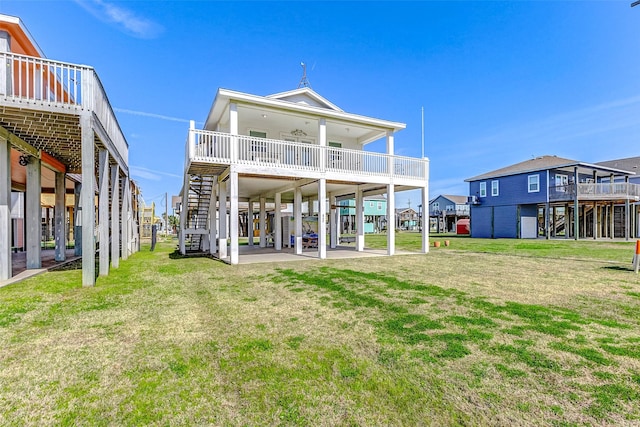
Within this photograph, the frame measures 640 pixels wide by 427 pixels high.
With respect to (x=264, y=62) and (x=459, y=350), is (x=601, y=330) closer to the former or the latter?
(x=459, y=350)

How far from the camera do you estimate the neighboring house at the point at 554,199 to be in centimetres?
2386

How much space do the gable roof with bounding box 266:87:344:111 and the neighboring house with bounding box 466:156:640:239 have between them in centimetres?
2124

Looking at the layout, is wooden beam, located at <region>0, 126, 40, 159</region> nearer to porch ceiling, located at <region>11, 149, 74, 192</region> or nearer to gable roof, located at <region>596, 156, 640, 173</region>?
porch ceiling, located at <region>11, 149, 74, 192</region>

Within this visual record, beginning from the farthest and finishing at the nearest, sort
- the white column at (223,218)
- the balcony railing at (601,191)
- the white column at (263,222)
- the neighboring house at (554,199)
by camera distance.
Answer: the neighboring house at (554,199) < the balcony railing at (601,191) < the white column at (263,222) < the white column at (223,218)

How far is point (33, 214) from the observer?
30.0ft

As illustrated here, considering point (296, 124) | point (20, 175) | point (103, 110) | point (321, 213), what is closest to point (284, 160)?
point (296, 124)

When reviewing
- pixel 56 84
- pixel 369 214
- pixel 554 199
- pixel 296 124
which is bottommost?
pixel 369 214

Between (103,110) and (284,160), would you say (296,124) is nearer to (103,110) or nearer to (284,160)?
(284,160)

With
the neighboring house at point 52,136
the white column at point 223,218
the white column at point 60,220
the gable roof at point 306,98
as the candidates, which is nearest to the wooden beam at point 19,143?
the neighboring house at point 52,136

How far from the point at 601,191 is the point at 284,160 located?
26.4 m

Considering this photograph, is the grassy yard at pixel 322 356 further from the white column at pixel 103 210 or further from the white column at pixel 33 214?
the white column at pixel 33 214

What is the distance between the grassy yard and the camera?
2.40 meters

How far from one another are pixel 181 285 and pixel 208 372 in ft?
16.3

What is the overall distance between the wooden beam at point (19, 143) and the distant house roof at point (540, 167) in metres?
31.7
